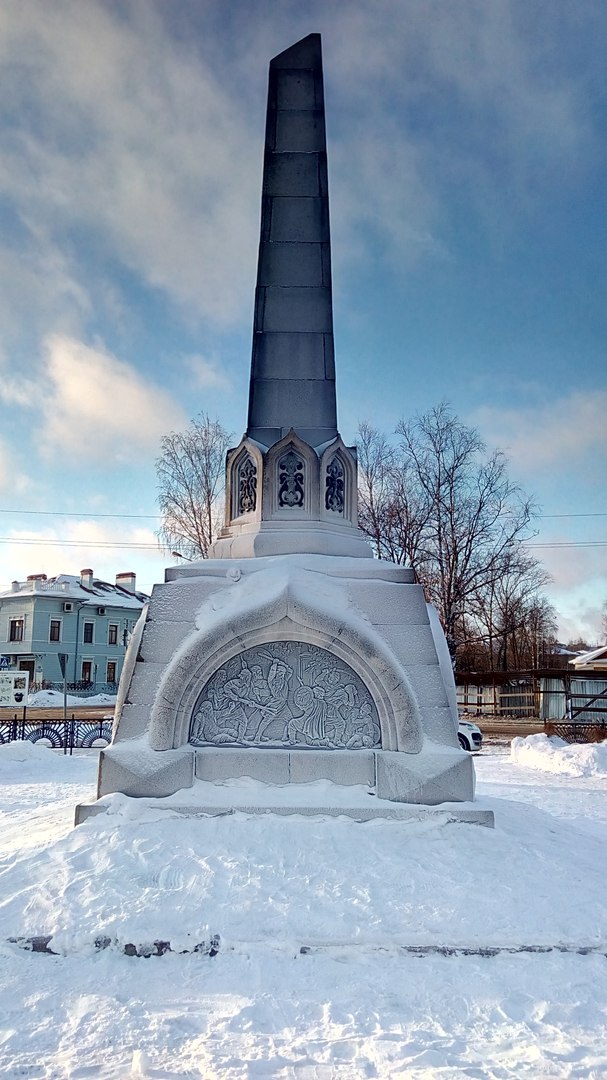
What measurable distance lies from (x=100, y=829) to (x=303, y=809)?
4.65ft

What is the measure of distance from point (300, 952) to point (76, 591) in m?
43.7

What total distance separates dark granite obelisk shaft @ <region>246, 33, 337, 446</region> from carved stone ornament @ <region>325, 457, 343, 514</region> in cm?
28

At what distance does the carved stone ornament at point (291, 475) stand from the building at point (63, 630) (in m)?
38.0

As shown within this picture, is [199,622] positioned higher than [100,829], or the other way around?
[199,622]

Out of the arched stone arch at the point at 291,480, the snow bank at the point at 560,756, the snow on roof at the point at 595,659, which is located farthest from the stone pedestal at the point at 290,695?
the snow on roof at the point at 595,659

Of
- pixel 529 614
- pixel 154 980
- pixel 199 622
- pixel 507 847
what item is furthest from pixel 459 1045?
pixel 529 614

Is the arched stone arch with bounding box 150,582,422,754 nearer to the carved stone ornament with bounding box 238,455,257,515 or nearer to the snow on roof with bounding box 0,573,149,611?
the carved stone ornament with bounding box 238,455,257,515

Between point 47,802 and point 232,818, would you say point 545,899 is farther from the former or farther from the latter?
point 47,802

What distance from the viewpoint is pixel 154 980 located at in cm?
351

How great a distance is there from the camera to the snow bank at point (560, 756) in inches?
493

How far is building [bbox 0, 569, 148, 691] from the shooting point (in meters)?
42.6

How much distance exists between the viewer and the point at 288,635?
576cm

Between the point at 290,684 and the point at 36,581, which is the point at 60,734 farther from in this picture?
the point at 36,581

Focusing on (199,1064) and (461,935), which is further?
(461,935)
